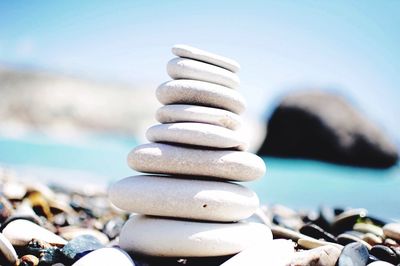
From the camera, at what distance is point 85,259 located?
9.89 feet

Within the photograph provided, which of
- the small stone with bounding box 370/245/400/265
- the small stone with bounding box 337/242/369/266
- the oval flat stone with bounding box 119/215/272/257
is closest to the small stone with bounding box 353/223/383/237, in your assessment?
the small stone with bounding box 370/245/400/265

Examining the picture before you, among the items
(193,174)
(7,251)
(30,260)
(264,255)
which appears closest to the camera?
(264,255)

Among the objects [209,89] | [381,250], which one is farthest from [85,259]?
[381,250]

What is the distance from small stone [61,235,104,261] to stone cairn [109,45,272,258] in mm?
358

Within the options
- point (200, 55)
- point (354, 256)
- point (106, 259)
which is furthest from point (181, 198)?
point (354, 256)

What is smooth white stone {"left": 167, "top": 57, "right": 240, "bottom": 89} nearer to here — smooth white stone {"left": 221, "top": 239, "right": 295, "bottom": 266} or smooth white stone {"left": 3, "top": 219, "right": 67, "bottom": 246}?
smooth white stone {"left": 221, "top": 239, "right": 295, "bottom": 266}

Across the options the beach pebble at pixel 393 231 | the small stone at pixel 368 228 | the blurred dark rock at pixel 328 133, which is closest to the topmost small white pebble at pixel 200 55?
the beach pebble at pixel 393 231

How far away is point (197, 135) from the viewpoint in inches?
137

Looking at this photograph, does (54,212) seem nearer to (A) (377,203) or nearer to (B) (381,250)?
(B) (381,250)

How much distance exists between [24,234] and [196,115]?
197cm

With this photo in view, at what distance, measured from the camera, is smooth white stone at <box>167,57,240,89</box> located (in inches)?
147

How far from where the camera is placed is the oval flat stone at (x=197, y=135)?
3.49 metres

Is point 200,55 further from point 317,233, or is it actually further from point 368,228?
point 368,228

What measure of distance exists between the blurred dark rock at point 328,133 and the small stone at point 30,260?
36.2 metres
